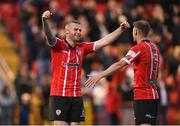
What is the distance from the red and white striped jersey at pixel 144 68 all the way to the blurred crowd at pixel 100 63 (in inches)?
215

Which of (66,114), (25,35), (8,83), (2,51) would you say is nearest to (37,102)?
(8,83)

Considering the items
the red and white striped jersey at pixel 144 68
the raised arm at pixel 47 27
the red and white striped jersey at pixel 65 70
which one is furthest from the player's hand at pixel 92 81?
the raised arm at pixel 47 27

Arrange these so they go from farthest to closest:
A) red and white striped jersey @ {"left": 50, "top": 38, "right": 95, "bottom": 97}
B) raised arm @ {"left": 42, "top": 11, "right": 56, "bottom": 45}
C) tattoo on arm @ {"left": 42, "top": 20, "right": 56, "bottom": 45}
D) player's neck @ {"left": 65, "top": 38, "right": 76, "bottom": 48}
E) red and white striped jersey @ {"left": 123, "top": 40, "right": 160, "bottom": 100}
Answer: player's neck @ {"left": 65, "top": 38, "right": 76, "bottom": 48} → red and white striped jersey @ {"left": 50, "top": 38, "right": 95, "bottom": 97} → red and white striped jersey @ {"left": 123, "top": 40, "right": 160, "bottom": 100} → tattoo on arm @ {"left": 42, "top": 20, "right": 56, "bottom": 45} → raised arm @ {"left": 42, "top": 11, "right": 56, "bottom": 45}

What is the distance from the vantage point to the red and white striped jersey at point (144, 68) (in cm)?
1196

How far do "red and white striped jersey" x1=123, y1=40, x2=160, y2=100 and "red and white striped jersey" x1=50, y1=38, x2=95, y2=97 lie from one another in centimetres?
104

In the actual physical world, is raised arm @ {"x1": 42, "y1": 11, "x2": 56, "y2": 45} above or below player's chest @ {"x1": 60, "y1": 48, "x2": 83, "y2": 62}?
above

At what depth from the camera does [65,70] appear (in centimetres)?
1227

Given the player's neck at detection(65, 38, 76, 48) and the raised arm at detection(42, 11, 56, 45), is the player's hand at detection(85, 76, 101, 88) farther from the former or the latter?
the raised arm at detection(42, 11, 56, 45)

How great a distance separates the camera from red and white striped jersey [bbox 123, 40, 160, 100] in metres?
12.0

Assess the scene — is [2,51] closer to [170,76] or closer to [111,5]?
[111,5]

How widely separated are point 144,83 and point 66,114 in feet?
4.85

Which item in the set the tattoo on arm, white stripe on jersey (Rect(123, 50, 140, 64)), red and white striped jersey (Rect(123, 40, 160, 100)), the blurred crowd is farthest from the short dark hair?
the blurred crowd

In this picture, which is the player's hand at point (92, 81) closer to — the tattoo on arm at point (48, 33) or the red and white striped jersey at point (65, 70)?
the red and white striped jersey at point (65, 70)

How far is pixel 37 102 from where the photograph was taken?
64.8ft
